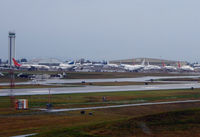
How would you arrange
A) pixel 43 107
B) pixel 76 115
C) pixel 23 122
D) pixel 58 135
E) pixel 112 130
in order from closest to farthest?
pixel 58 135, pixel 112 130, pixel 23 122, pixel 76 115, pixel 43 107

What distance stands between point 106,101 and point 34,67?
437 feet

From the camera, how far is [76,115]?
39.3 metres

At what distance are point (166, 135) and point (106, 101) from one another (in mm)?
24043

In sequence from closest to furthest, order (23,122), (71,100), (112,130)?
(112,130) < (23,122) < (71,100)

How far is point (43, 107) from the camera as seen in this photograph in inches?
1772

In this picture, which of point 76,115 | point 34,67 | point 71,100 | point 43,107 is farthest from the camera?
point 34,67

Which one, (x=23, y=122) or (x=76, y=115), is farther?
(x=76, y=115)

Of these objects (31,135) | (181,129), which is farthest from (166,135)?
(31,135)

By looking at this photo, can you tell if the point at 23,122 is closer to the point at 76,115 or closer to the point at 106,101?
the point at 76,115

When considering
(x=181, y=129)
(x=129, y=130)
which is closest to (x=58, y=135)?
(x=129, y=130)

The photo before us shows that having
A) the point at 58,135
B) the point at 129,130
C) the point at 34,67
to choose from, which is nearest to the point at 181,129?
the point at 129,130

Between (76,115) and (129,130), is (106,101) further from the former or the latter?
(129,130)

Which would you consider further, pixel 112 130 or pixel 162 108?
pixel 162 108

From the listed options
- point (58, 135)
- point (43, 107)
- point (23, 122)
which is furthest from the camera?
point (43, 107)
